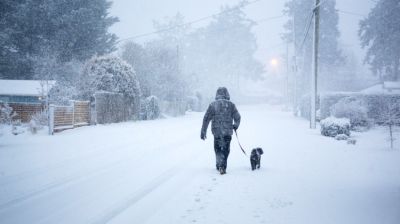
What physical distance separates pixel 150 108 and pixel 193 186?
24.0 metres

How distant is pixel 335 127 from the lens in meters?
16.5

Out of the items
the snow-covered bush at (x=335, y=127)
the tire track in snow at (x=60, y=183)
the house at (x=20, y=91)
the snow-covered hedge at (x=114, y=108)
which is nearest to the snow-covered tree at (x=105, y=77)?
the snow-covered hedge at (x=114, y=108)

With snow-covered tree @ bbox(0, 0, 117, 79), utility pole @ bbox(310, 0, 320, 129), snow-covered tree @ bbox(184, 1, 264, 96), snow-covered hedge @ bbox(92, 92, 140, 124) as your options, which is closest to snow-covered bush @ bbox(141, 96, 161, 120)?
snow-covered hedge @ bbox(92, 92, 140, 124)

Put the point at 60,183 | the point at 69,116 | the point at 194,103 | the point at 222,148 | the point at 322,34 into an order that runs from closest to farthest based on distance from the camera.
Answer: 1. the point at 60,183
2. the point at 222,148
3. the point at 69,116
4. the point at 194,103
5. the point at 322,34

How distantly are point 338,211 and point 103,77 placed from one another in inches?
848

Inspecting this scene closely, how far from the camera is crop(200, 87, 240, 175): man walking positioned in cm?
852

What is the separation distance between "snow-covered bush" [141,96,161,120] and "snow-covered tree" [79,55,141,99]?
3697mm

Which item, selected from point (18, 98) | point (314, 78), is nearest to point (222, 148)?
point (314, 78)

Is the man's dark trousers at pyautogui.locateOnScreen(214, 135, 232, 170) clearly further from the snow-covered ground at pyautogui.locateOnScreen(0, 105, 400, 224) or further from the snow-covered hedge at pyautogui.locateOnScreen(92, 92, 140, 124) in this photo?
the snow-covered hedge at pyautogui.locateOnScreen(92, 92, 140, 124)

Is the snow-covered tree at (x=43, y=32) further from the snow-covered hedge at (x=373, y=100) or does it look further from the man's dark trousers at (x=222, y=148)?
the man's dark trousers at (x=222, y=148)

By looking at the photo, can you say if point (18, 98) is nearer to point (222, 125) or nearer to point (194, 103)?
point (222, 125)

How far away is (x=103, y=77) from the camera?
81.1ft

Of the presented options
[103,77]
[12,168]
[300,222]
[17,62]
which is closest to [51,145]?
[12,168]

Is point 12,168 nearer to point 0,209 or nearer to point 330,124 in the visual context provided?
point 0,209
